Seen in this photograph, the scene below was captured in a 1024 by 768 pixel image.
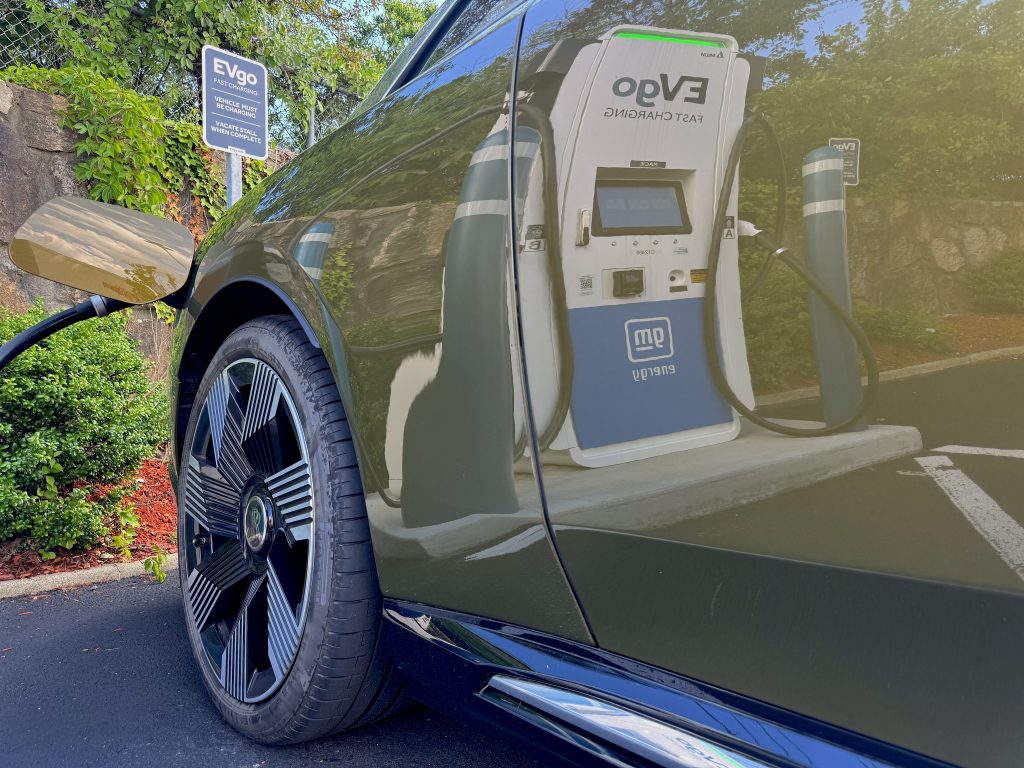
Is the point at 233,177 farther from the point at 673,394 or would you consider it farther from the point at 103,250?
the point at 673,394

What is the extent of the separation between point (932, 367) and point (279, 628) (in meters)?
1.24

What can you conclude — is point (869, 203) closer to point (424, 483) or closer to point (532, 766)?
point (424, 483)

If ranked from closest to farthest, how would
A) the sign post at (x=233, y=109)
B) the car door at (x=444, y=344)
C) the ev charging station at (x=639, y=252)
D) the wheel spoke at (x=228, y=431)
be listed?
the ev charging station at (x=639, y=252), the car door at (x=444, y=344), the wheel spoke at (x=228, y=431), the sign post at (x=233, y=109)

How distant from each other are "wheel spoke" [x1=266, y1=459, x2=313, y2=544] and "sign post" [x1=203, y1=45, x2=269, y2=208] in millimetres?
3147

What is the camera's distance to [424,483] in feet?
4.15

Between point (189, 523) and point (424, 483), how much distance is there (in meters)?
1.00

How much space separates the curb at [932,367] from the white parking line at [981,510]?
85mm

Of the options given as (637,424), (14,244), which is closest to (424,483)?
Result: (637,424)

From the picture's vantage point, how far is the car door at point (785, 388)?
73 centimetres

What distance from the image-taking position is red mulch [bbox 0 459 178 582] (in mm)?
3213

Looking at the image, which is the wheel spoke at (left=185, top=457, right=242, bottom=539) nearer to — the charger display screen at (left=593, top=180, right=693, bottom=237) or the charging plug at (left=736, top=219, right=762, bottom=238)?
the charger display screen at (left=593, top=180, right=693, bottom=237)

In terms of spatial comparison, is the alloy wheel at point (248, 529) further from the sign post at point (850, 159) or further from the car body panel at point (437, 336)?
the sign post at point (850, 159)

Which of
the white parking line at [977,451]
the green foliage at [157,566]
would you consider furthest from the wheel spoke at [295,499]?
the green foliage at [157,566]

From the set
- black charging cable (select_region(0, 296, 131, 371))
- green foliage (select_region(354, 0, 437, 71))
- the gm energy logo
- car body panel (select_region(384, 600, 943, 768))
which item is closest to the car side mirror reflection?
black charging cable (select_region(0, 296, 131, 371))
